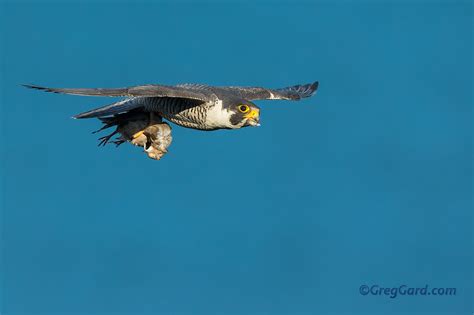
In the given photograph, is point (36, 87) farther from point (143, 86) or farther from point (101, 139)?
point (101, 139)

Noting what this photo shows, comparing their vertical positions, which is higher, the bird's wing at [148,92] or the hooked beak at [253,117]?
the bird's wing at [148,92]

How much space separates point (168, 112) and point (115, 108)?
82cm

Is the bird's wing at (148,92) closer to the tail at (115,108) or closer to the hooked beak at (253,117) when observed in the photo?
the hooked beak at (253,117)

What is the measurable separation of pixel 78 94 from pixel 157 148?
2.46 metres

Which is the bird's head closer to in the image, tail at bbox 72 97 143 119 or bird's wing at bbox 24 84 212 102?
bird's wing at bbox 24 84 212 102

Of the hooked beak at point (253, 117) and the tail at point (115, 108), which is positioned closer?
the hooked beak at point (253, 117)

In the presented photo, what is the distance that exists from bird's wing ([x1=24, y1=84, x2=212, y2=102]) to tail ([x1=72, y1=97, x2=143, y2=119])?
79 cm

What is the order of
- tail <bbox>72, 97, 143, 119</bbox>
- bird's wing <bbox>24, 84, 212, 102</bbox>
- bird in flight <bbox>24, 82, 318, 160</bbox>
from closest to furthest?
1. bird's wing <bbox>24, 84, 212, 102</bbox>
2. bird in flight <bbox>24, 82, 318, 160</bbox>
3. tail <bbox>72, 97, 143, 119</bbox>

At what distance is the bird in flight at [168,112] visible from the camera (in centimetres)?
1266

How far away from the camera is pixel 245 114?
12664 millimetres

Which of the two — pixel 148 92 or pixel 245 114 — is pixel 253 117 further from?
pixel 148 92

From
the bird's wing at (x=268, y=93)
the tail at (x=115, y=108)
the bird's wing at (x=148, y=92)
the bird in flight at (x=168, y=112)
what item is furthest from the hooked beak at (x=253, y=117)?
the tail at (x=115, y=108)

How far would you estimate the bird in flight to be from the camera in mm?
12656

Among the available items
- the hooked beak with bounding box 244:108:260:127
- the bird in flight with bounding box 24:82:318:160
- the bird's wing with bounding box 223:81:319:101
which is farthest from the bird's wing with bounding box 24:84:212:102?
the bird's wing with bounding box 223:81:319:101
